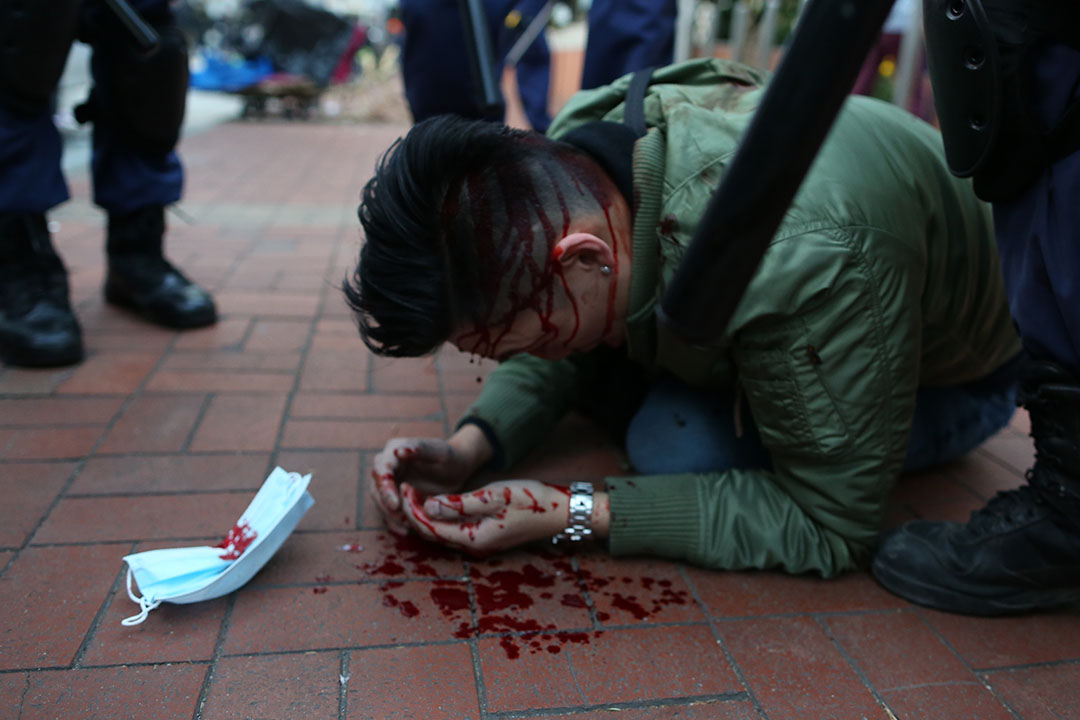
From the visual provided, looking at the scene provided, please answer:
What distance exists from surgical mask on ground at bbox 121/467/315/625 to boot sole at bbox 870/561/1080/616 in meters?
1.04

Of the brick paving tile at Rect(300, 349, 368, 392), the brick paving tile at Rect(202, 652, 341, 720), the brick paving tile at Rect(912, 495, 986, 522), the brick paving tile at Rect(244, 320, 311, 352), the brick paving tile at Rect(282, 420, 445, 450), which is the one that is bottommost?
the brick paving tile at Rect(244, 320, 311, 352)

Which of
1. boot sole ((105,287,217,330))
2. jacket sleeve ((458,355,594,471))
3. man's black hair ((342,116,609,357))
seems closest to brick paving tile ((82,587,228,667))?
man's black hair ((342,116,609,357))

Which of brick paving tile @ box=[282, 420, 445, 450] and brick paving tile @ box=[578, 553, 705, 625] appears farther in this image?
brick paving tile @ box=[282, 420, 445, 450]

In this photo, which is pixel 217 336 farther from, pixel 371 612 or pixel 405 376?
pixel 371 612

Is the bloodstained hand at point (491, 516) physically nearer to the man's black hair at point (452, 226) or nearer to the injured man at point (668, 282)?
the injured man at point (668, 282)

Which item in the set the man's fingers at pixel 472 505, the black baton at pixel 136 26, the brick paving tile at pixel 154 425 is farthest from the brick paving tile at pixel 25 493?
the black baton at pixel 136 26

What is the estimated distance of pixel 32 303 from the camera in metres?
2.12

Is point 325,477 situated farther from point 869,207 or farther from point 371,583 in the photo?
point 869,207

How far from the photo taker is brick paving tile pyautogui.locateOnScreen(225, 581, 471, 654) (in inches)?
48.0

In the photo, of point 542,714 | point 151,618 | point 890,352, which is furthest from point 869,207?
point 151,618

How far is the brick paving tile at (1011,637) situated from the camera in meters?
1.27

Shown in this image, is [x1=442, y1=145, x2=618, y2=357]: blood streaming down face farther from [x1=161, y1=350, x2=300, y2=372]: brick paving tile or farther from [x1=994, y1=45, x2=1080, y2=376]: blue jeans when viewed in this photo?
[x1=161, y1=350, x2=300, y2=372]: brick paving tile

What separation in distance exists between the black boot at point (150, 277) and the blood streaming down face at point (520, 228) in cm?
137

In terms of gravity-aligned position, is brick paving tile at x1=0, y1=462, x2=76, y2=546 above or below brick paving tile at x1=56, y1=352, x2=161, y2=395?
above
